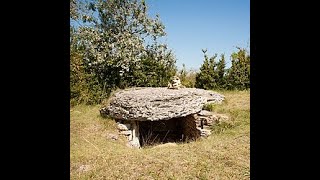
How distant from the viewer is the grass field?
4.70 m

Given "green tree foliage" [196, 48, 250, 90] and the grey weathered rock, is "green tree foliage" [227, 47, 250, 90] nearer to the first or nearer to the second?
"green tree foliage" [196, 48, 250, 90]

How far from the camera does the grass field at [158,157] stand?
470cm

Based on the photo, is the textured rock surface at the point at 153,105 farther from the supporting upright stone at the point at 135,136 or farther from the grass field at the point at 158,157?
the grass field at the point at 158,157

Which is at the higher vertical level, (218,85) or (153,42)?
(153,42)

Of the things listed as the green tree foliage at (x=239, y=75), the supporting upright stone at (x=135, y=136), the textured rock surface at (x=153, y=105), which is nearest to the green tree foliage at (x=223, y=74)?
the green tree foliage at (x=239, y=75)

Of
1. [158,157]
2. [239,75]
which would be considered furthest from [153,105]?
[239,75]

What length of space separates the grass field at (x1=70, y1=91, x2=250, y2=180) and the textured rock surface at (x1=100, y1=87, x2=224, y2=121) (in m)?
0.49

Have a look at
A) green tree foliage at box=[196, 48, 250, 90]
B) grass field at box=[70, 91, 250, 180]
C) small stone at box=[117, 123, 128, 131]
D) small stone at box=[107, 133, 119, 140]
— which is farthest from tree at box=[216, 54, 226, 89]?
small stone at box=[107, 133, 119, 140]

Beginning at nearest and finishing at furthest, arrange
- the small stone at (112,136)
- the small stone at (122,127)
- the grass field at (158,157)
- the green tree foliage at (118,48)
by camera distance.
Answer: the grass field at (158,157) → the small stone at (112,136) → the small stone at (122,127) → the green tree foliage at (118,48)

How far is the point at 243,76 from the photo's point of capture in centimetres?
1191

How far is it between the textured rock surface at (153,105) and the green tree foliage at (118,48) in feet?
7.31
